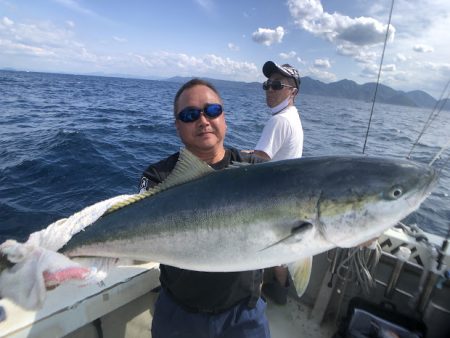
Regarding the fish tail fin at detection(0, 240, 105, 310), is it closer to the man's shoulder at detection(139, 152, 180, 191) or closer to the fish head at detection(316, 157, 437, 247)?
the man's shoulder at detection(139, 152, 180, 191)

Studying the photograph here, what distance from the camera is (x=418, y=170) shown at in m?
1.94

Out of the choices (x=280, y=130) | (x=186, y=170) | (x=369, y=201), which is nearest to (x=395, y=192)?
(x=369, y=201)

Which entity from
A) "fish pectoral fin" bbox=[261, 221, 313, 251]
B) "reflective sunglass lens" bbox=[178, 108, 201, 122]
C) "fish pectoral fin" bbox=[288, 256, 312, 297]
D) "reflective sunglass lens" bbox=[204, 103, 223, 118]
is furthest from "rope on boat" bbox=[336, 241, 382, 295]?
"reflective sunglass lens" bbox=[178, 108, 201, 122]

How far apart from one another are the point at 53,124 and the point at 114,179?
1122cm

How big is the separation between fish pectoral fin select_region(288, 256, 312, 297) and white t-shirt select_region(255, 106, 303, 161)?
2.93 metres

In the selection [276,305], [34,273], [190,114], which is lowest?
[276,305]

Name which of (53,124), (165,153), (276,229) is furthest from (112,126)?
(276,229)

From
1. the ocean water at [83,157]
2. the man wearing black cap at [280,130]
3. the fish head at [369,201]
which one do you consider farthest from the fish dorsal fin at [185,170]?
the man wearing black cap at [280,130]

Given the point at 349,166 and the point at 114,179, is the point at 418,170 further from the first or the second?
the point at 114,179

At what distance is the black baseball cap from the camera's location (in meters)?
5.30

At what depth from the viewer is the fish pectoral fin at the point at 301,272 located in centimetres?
211

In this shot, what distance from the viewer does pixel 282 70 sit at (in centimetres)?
527

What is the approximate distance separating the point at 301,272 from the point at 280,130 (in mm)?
3142

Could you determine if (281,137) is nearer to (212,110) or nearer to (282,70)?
(282,70)
